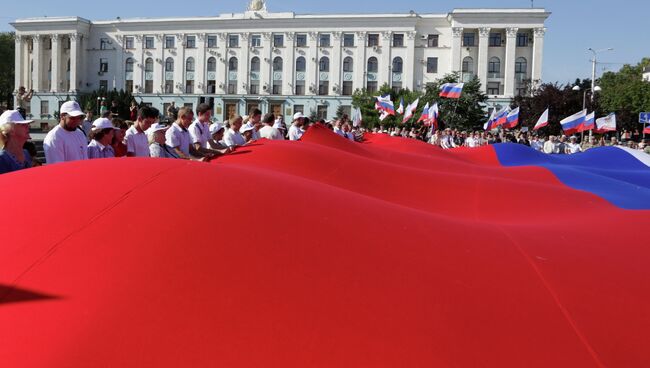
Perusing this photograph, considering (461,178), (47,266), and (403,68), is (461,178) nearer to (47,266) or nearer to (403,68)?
(47,266)

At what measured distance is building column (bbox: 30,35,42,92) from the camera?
80562mm

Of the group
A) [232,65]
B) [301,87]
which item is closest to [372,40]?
[301,87]

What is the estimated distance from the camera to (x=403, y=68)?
72812mm

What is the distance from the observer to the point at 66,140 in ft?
18.3

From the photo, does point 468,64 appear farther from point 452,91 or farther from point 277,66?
point 452,91

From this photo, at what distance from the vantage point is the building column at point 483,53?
70.6 meters

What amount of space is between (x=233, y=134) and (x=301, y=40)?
68.4 meters

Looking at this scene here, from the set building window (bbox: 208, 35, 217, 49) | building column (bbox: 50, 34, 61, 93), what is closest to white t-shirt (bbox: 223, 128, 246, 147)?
building window (bbox: 208, 35, 217, 49)

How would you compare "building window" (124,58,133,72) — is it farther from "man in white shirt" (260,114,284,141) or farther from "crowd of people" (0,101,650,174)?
"man in white shirt" (260,114,284,141)

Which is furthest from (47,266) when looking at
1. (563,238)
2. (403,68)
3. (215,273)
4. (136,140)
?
(403,68)

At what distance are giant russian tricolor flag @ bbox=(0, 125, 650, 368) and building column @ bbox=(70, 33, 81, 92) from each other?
83.2 metres

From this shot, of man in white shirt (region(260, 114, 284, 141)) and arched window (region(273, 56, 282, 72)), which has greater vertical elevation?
arched window (region(273, 56, 282, 72))

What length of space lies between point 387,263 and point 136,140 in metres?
4.86

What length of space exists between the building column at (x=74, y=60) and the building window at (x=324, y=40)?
3115 centimetres
